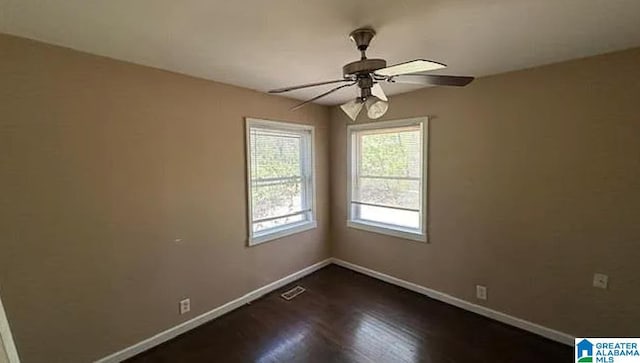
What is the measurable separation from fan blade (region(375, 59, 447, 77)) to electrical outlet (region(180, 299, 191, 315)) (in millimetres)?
2558

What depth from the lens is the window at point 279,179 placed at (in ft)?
10.5

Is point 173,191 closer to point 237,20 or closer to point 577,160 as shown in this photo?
point 237,20

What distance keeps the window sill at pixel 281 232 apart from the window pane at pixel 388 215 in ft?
2.18

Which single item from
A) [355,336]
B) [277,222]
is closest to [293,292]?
[277,222]

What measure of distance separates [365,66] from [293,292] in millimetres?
2717

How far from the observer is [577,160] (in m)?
2.25

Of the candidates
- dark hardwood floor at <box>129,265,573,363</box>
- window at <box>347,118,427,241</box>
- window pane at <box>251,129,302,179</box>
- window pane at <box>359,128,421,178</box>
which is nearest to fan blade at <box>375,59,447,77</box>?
window at <box>347,118,427,241</box>

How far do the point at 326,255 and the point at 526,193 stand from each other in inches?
103

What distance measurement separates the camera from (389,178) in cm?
358

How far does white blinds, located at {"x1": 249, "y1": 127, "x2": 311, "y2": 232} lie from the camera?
3.24m

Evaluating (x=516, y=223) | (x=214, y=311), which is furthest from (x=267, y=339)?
(x=516, y=223)

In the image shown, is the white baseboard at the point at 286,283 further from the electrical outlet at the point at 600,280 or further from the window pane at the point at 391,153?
the window pane at the point at 391,153

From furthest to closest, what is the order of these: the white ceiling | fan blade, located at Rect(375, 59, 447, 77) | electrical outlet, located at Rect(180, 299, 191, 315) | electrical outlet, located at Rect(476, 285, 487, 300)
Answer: electrical outlet, located at Rect(476, 285, 487, 300) < electrical outlet, located at Rect(180, 299, 191, 315) < the white ceiling < fan blade, located at Rect(375, 59, 447, 77)

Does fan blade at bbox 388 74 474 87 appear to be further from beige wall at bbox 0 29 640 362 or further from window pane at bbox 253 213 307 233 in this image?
window pane at bbox 253 213 307 233
